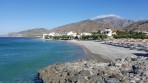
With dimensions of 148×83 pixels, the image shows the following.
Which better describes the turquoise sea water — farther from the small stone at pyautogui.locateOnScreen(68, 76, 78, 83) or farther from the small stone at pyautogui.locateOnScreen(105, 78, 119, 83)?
the small stone at pyautogui.locateOnScreen(105, 78, 119, 83)

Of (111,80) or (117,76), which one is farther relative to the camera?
(117,76)

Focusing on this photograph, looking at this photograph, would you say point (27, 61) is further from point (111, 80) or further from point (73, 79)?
point (111, 80)

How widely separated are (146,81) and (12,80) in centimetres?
1224

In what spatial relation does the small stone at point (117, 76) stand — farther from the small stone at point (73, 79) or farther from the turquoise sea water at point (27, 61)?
the turquoise sea water at point (27, 61)

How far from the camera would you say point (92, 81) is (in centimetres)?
1692

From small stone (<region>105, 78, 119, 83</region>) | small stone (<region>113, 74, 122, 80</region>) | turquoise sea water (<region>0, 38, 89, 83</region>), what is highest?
small stone (<region>113, 74, 122, 80</region>)

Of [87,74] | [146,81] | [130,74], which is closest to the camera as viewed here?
[146,81]

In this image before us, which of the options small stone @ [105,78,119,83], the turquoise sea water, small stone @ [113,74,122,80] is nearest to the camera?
small stone @ [105,78,119,83]

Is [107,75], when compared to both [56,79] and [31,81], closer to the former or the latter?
[56,79]

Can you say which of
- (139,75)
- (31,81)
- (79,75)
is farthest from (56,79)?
(139,75)

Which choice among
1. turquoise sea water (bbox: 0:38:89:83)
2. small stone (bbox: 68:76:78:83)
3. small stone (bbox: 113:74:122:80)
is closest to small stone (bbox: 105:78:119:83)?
small stone (bbox: 113:74:122:80)

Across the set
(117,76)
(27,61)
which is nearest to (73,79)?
(117,76)

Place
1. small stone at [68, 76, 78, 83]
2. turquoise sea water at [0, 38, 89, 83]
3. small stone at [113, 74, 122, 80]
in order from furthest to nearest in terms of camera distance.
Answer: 1. turquoise sea water at [0, 38, 89, 83]
2. small stone at [68, 76, 78, 83]
3. small stone at [113, 74, 122, 80]

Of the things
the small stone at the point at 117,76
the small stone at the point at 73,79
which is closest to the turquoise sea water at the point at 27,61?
the small stone at the point at 73,79
